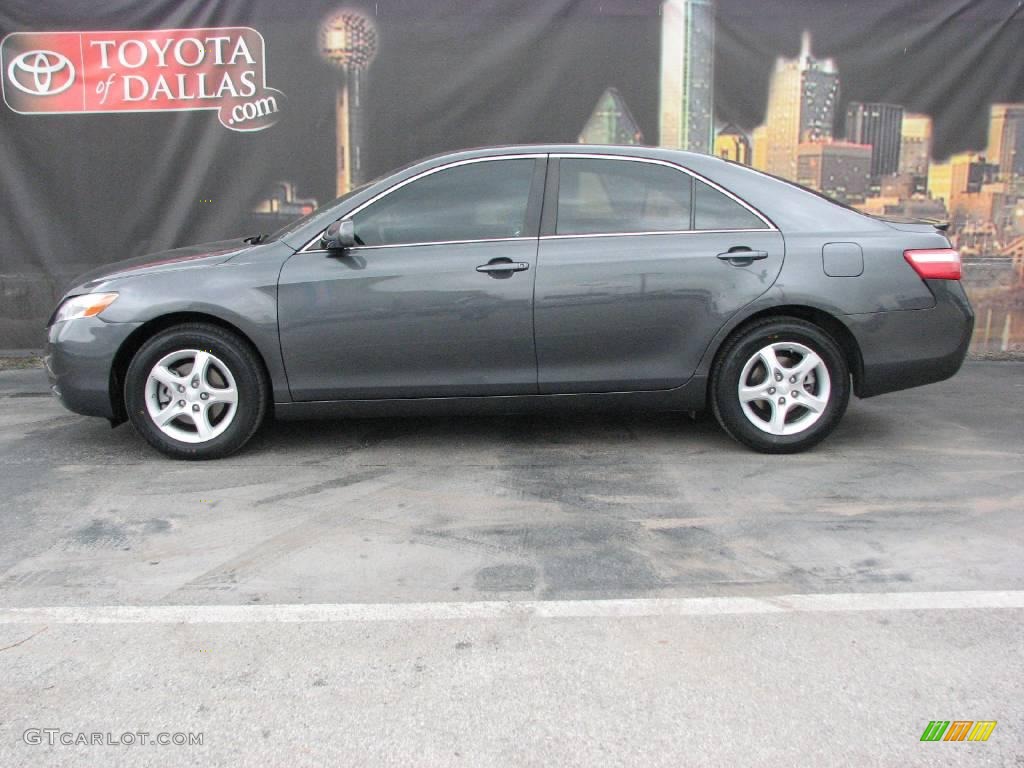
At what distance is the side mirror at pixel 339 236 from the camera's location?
14.8 ft

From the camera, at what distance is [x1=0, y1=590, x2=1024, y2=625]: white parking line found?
9.89 ft

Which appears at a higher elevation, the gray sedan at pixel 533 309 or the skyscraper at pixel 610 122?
the skyscraper at pixel 610 122

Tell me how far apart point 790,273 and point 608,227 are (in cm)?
96

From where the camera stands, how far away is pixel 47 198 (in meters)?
7.65

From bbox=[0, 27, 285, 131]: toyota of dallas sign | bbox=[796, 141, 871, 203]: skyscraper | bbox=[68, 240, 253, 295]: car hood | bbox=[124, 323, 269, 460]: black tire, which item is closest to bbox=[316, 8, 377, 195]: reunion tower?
bbox=[0, 27, 285, 131]: toyota of dallas sign

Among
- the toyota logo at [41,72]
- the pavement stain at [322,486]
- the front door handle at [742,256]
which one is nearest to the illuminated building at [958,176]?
the front door handle at [742,256]

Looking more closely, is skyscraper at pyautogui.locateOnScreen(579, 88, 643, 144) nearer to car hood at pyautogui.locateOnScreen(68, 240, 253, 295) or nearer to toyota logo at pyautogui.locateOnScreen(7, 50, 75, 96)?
car hood at pyautogui.locateOnScreen(68, 240, 253, 295)

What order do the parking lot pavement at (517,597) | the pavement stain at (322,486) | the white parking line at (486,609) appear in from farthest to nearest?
1. the pavement stain at (322,486)
2. the white parking line at (486,609)
3. the parking lot pavement at (517,597)

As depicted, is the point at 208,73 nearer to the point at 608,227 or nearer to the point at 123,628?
the point at 608,227

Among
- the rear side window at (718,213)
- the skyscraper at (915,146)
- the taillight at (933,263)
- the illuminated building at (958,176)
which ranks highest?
the skyscraper at (915,146)

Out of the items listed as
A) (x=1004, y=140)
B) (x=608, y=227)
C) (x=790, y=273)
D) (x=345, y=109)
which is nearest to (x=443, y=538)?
(x=608, y=227)

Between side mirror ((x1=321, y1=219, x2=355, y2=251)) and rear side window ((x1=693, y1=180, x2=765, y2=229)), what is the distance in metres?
1.78

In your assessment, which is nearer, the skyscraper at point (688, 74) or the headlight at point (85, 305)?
the headlight at point (85, 305)

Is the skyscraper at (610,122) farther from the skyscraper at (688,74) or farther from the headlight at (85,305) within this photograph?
the headlight at (85,305)
